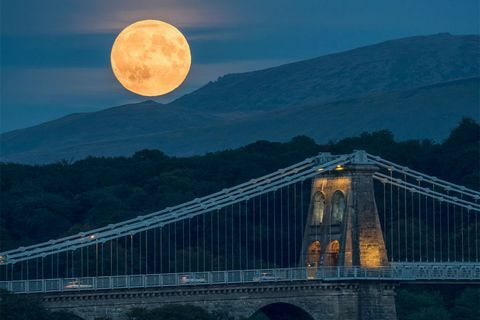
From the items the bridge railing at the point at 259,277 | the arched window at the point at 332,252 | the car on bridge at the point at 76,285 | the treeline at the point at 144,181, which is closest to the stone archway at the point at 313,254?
the arched window at the point at 332,252

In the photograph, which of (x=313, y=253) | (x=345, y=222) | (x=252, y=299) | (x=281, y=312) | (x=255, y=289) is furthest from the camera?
(x=313, y=253)

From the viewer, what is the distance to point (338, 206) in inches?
5162

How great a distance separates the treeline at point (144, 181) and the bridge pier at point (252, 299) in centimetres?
3877

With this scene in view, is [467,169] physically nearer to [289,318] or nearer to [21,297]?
[289,318]

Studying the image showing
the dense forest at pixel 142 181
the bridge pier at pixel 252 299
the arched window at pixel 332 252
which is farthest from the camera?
the dense forest at pixel 142 181

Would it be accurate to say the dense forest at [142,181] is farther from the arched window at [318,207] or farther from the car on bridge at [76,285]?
the car on bridge at [76,285]

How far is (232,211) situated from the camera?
168m

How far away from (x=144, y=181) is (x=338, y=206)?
59.3 m

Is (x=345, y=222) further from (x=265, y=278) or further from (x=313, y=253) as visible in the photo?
(x=265, y=278)

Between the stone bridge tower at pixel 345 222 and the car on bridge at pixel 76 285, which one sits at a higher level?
the stone bridge tower at pixel 345 222

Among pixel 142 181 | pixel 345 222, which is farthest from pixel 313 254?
pixel 142 181

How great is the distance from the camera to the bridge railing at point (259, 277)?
11712 cm

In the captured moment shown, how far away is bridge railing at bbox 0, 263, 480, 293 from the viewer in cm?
11712

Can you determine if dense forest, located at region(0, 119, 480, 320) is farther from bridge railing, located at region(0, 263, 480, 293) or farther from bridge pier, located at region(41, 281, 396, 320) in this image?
bridge pier, located at region(41, 281, 396, 320)
